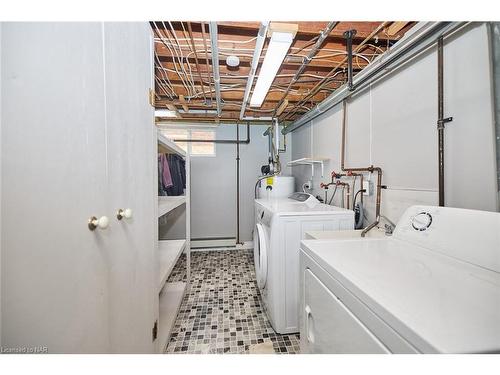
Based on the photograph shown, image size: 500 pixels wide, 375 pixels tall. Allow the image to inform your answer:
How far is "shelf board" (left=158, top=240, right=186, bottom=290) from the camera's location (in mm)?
A: 1402

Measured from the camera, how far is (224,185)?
352cm

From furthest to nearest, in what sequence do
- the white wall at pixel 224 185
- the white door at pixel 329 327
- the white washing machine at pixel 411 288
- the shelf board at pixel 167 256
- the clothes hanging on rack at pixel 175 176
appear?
the white wall at pixel 224 185 → the clothes hanging on rack at pixel 175 176 → the shelf board at pixel 167 256 → the white door at pixel 329 327 → the white washing machine at pixel 411 288

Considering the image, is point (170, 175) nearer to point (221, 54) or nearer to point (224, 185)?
point (224, 185)

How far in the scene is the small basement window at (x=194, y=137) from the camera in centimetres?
347

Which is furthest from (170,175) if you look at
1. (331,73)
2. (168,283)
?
(331,73)

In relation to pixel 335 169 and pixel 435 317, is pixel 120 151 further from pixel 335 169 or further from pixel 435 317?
pixel 335 169

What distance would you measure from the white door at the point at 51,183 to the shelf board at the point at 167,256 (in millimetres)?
736

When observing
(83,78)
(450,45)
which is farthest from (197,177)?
(450,45)

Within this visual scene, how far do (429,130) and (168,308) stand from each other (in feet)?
7.62

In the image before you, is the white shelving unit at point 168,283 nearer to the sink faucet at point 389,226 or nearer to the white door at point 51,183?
the white door at point 51,183

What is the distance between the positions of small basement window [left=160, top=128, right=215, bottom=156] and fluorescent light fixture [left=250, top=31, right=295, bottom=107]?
1785 mm

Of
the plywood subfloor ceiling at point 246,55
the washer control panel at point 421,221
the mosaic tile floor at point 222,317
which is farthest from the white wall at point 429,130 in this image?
the mosaic tile floor at point 222,317

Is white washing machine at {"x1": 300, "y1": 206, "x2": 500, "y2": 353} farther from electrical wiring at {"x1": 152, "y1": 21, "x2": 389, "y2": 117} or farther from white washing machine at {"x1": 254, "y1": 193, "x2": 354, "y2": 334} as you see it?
electrical wiring at {"x1": 152, "y1": 21, "x2": 389, "y2": 117}

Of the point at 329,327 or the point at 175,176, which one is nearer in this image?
the point at 329,327
